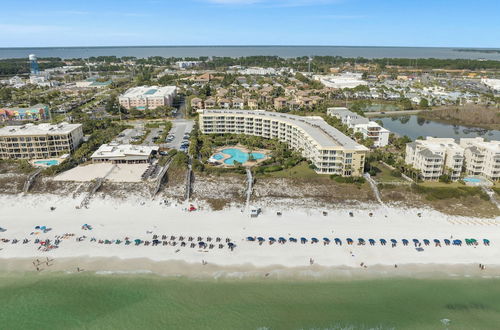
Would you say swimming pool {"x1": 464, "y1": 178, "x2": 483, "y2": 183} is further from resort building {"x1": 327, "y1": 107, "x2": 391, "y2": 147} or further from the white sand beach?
Answer: resort building {"x1": 327, "y1": 107, "x2": 391, "y2": 147}

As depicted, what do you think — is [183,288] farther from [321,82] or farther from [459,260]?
[321,82]

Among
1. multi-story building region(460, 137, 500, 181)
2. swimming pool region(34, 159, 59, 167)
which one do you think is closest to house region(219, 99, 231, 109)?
swimming pool region(34, 159, 59, 167)

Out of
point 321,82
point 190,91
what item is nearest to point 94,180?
point 190,91

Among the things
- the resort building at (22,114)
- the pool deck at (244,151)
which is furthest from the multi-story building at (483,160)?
the resort building at (22,114)

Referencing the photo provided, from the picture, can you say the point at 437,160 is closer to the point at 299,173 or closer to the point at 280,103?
the point at 299,173

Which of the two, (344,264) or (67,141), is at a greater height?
(67,141)

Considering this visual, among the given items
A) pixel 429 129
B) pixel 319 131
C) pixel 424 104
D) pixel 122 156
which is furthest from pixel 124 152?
pixel 424 104
